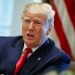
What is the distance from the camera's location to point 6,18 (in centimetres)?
241

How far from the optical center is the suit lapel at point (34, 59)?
4.11 ft

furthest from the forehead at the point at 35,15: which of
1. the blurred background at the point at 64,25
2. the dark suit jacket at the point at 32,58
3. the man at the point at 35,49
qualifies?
the blurred background at the point at 64,25

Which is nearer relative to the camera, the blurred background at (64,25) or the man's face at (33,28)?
the man's face at (33,28)

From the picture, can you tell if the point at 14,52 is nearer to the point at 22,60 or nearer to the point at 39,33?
the point at 22,60

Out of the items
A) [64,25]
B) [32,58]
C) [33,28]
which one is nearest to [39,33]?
[33,28]

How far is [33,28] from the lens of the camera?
4.27 feet

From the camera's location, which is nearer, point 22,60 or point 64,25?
point 22,60

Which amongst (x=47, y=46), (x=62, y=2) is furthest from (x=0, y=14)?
(x=47, y=46)

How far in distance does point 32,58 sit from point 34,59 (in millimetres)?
14

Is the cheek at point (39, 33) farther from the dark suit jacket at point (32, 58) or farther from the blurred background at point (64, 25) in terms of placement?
the blurred background at point (64, 25)

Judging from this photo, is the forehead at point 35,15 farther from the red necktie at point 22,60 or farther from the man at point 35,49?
the red necktie at point 22,60

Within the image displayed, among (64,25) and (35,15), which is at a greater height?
(35,15)

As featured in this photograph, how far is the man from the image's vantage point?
1271mm

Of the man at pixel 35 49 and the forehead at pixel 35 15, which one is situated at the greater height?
the forehead at pixel 35 15
